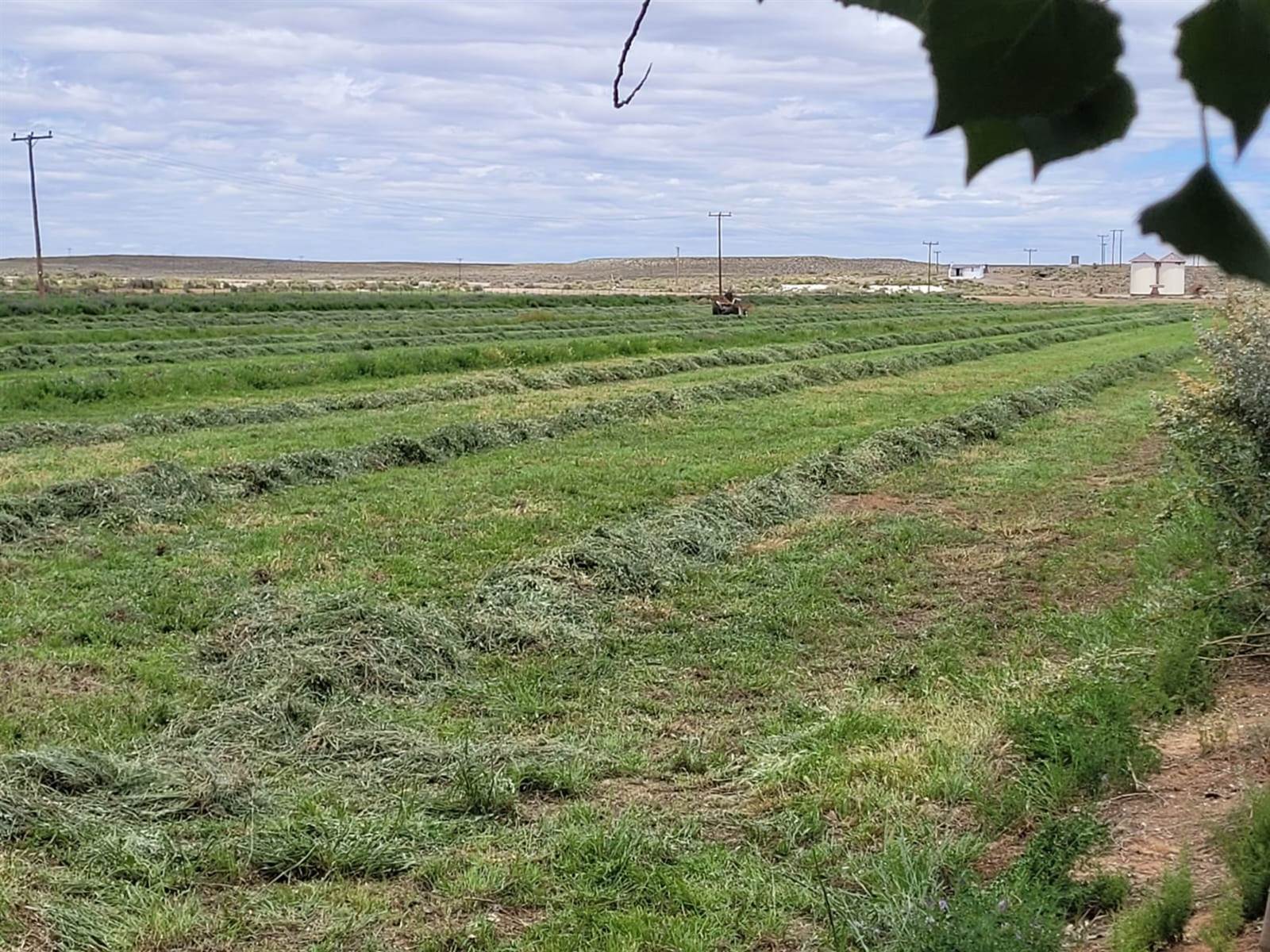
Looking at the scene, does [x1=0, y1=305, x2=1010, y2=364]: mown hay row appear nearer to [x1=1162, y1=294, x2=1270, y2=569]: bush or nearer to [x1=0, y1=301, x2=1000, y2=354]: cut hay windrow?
[x1=0, y1=301, x2=1000, y2=354]: cut hay windrow

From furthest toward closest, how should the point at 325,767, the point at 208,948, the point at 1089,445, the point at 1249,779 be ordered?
the point at 1089,445 → the point at 325,767 → the point at 1249,779 → the point at 208,948

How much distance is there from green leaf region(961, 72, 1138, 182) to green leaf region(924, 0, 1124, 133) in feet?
0.06

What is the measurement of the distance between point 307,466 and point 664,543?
4.68 metres

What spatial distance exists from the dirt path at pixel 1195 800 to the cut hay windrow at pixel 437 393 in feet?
41.5

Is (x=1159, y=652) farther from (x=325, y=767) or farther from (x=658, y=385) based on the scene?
(x=658, y=385)

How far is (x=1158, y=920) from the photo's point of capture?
3785 mm

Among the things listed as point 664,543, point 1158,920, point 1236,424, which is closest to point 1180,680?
point 1236,424

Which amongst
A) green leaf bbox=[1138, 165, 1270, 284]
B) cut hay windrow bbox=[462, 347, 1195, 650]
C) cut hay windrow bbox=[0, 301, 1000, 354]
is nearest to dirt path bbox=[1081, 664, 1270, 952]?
cut hay windrow bbox=[462, 347, 1195, 650]

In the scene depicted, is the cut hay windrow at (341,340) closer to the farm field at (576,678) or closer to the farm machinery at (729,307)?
the farm machinery at (729,307)

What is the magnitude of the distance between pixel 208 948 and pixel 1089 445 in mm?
13516

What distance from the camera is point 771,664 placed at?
696 cm

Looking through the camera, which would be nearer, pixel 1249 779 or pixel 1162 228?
pixel 1162 228

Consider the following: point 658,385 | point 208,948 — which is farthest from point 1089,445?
point 208,948

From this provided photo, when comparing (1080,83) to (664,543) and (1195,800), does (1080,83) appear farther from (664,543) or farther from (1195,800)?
(664,543)
